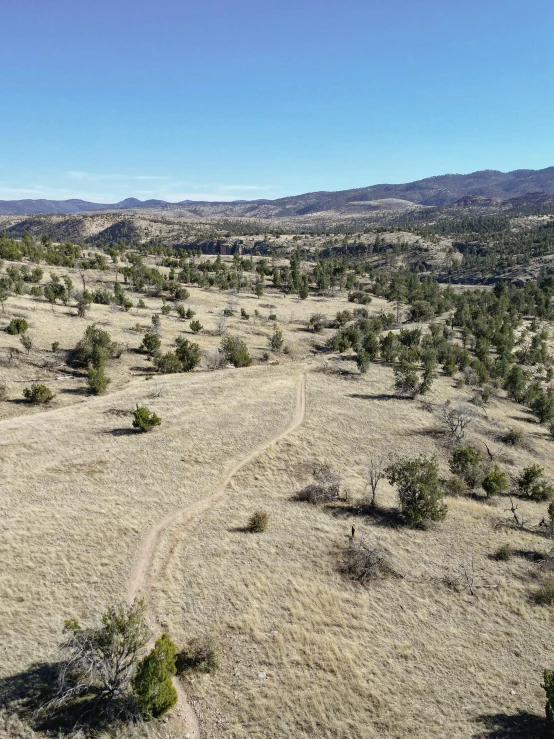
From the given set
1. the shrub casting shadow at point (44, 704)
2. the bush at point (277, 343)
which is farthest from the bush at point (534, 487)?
the bush at point (277, 343)

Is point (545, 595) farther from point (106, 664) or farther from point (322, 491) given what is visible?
point (106, 664)

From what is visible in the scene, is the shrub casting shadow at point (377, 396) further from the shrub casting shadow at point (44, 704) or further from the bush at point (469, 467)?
the shrub casting shadow at point (44, 704)

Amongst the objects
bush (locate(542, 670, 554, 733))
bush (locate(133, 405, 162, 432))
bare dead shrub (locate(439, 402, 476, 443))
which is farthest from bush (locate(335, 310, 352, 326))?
bush (locate(542, 670, 554, 733))

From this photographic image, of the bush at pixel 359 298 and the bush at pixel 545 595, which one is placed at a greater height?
the bush at pixel 359 298

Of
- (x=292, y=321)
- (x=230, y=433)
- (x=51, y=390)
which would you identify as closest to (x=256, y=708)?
(x=230, y=433)

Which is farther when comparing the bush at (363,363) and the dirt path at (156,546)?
the bush at (363,363)

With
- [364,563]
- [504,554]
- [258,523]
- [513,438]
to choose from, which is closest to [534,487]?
[513,438]
